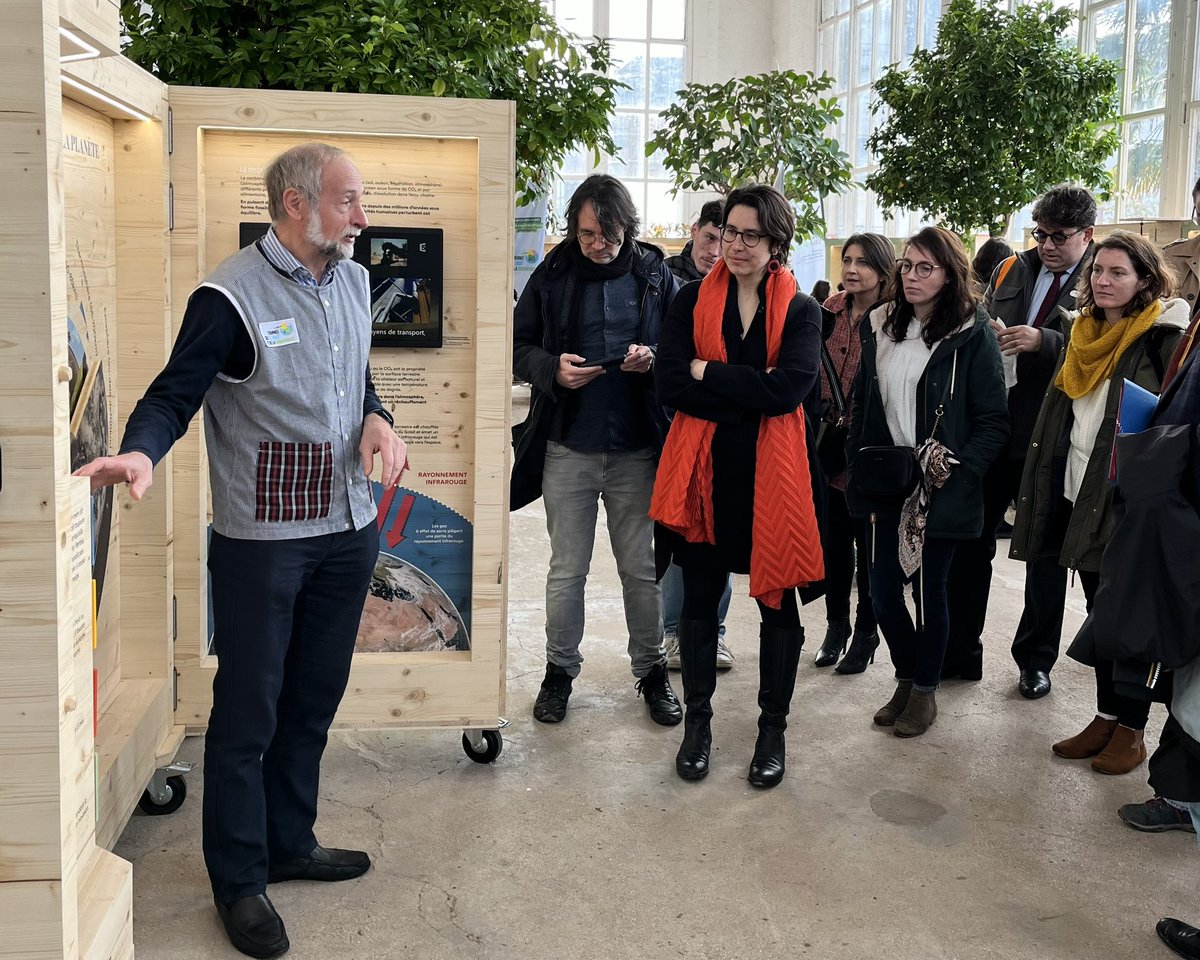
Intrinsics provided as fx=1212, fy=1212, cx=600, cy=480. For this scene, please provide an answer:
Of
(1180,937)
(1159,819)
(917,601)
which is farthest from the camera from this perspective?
(917,601)

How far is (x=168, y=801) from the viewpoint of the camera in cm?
315

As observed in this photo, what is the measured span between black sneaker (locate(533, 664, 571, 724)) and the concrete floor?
0.21ft

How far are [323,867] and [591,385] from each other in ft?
5.36

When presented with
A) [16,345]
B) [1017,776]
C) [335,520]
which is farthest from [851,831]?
[16,345]

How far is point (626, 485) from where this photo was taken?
381 cm

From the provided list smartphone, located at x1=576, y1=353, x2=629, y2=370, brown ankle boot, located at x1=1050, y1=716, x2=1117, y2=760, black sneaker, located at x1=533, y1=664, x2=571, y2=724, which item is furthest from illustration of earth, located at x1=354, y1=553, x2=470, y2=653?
brown ankle boot, located at x1=1050, y1=716, x2=1117, y2=760

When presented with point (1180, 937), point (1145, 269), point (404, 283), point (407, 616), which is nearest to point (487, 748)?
point (407, 616)

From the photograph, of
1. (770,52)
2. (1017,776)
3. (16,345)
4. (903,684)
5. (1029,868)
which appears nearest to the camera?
(16,345)

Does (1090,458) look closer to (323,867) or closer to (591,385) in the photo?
(591,385)

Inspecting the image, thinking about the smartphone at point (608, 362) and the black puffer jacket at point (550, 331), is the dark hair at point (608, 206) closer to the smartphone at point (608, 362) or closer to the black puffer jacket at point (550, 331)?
the black puffer jacket at point (550, 331)

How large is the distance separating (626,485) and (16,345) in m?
2.25

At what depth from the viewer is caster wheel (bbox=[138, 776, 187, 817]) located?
3139mm

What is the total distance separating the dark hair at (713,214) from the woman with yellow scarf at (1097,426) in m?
1.24

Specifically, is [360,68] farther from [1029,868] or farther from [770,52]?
[770,52]
